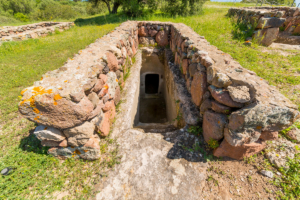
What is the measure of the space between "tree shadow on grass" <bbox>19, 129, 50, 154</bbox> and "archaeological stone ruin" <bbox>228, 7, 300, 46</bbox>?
296 inches

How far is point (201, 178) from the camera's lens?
73.7 inches

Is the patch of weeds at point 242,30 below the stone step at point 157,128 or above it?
above

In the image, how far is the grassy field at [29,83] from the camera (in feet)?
6.01

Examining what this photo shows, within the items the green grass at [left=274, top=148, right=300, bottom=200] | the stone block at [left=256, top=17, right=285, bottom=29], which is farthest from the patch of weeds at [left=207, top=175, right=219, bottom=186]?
the stone block at [left=256, top=17, right=285, bottom=29]

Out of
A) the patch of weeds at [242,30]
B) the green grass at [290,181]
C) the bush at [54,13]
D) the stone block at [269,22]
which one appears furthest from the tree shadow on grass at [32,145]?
the bush at [54,13]

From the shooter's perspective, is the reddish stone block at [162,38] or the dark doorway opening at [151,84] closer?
the reddish stone block at [162,38]

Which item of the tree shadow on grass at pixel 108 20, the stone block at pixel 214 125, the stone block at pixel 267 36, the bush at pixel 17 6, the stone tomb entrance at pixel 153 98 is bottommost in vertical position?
the stone tomb entrance at pixel 153 98

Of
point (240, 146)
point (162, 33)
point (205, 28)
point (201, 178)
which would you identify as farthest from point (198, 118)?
point (205, 28)

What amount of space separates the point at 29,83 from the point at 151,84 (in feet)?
18.7

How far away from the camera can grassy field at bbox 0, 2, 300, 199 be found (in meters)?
1.83

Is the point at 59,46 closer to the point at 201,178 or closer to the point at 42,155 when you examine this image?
the point at 42,155

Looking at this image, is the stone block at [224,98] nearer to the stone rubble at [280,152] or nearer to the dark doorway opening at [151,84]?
the stone rubble at [280,152]

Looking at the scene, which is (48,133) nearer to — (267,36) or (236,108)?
(236,108)

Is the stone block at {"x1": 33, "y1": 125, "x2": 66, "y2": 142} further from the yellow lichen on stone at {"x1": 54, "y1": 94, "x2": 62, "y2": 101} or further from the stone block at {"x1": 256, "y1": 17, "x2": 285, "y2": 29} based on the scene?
the stone block at {"x1": 256, "y1": 17, "x2": 285, "y2": 29}
